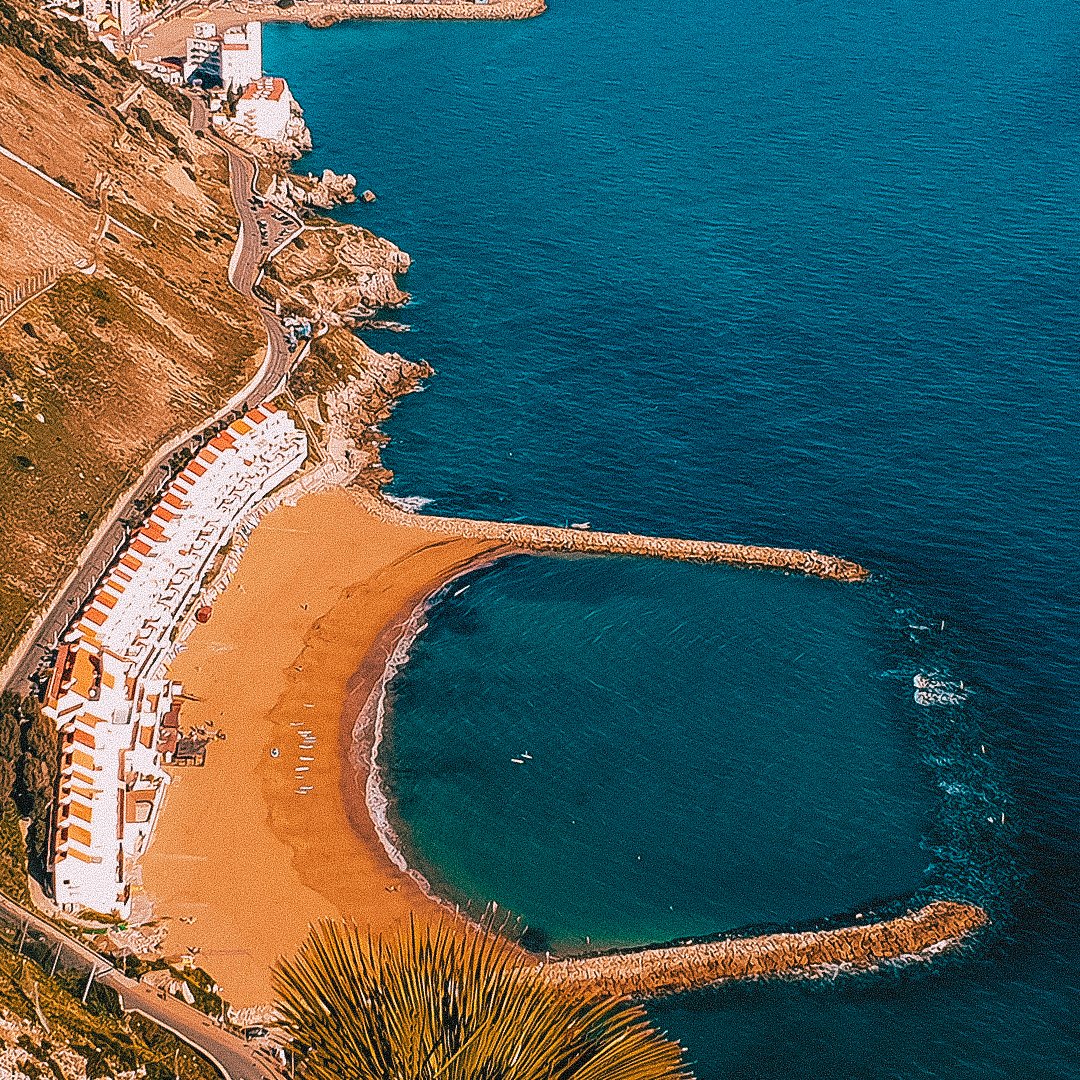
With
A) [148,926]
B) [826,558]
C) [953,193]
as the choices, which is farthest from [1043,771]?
[953,193]

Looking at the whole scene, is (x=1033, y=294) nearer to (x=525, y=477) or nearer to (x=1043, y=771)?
(x=525, y=477)

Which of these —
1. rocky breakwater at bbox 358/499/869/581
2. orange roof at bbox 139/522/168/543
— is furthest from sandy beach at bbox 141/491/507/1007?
orange roof at bbox 139/522/168/543

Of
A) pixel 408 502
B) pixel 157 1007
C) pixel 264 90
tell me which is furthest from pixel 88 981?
pixel 264 90

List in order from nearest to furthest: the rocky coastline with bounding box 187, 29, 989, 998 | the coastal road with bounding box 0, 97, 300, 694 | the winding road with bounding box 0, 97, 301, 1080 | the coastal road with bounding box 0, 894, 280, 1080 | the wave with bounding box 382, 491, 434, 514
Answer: the coastal road with bounding box 0, 894, 280, 1080
the winding road with bounding box 0, 97, 301, 1080
the rocky coastline with bounding box 187, 29, 989, 998
the coastal road with bounding box 0, 97, 300, 694
the wave with bounding box 382, 491, 434, 514

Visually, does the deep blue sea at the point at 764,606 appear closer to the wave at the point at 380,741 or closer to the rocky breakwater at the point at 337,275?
the wave at the point at 380,741

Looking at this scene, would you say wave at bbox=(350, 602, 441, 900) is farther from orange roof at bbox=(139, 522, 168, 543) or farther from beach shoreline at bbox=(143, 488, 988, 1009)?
orange roof at bbox=(139, 522, 168, 543)

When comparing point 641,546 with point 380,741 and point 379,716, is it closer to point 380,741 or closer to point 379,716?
point 379,716
